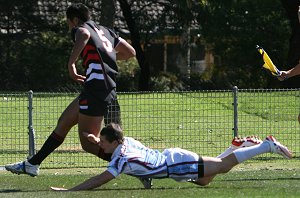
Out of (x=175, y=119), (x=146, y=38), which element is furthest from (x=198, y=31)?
(x=175, y=119)

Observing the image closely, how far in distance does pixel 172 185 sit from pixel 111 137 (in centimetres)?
121

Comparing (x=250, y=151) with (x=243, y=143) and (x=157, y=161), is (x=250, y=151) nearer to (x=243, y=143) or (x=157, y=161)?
(x=243, y=143)

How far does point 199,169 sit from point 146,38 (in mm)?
21355

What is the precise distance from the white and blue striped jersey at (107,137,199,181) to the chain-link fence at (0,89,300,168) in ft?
15.5

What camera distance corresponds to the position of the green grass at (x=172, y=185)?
31.7 feet

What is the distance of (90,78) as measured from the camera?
10.3 meters

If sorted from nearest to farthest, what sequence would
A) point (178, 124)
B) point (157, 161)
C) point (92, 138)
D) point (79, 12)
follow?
point (157, 161), point (92, 138), point (79, 12), point (178, 124)

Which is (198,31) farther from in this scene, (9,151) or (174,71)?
(9,151)

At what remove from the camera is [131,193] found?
9.73 m

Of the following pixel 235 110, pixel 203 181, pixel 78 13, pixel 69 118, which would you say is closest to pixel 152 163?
pixel 203 181

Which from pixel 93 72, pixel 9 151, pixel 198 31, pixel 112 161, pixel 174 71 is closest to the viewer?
pixel 112 161

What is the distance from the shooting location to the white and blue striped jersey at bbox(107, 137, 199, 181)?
9.67 meters

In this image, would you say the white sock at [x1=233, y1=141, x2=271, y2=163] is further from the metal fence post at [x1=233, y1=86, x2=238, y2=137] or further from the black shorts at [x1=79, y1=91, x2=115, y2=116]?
the metal fence post at [x1=233, y1=86, x2=238, y2=137]

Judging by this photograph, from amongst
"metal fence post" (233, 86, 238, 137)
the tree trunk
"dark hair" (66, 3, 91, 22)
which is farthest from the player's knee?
the tree trunk
